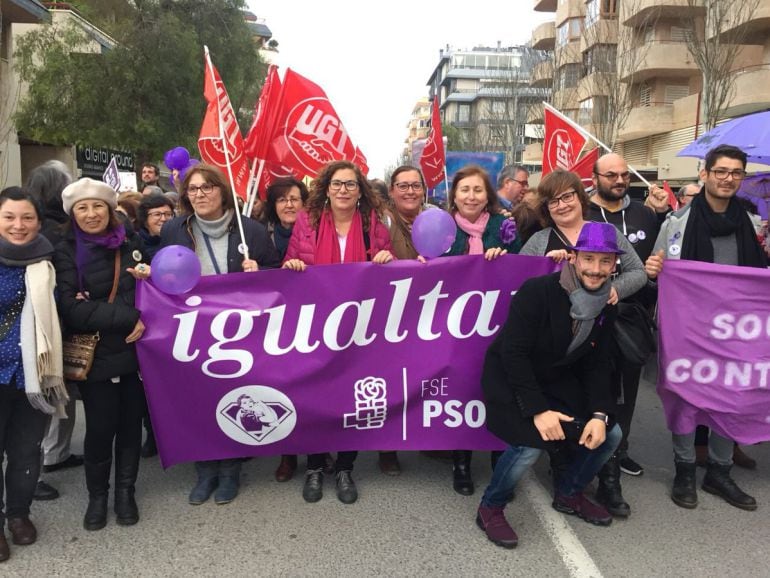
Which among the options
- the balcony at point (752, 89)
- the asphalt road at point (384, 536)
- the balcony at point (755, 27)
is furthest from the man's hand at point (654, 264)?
the balcony at point (752, 89)

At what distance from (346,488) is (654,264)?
231cm

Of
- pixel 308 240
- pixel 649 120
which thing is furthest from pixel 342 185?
pixel 649 120

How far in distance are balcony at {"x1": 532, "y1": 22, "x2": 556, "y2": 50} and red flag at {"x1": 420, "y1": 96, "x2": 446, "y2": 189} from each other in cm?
3803

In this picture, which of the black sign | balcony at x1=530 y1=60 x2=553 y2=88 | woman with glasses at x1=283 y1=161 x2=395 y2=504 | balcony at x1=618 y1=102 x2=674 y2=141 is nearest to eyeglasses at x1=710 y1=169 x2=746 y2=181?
woman with glasses at x1=283 y1=161 x2=395 y2=504

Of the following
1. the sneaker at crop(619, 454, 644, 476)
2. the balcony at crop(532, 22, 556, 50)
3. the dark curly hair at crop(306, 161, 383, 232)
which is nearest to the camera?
the dark curly hair at crop(306, 161, 383, 232)

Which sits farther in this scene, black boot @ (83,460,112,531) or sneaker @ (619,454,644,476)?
sneaker @ (619,454,644,476)

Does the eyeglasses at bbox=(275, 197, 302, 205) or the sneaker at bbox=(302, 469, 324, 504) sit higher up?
the eyeglasses at bbox=(275, 197, 302, 205)

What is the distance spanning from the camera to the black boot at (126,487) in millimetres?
3354

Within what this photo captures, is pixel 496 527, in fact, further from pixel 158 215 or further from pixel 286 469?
pixel 158 215

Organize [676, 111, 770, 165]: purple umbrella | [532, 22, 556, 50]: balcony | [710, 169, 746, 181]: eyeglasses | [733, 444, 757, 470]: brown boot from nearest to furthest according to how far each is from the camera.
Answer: [710, 169, 746, 181]: eyeglasses, [733, 444, 757, 470]: brown boot, [676, 111, 770, 165]: purple umbrella, [532, 22, 556, 50]: balcony

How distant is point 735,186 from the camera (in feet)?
12.2

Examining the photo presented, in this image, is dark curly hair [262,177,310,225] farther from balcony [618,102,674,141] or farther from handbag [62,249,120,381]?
balcony [618,102,674,141]

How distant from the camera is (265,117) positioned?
178 inches

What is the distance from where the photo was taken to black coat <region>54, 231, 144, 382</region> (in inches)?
124
